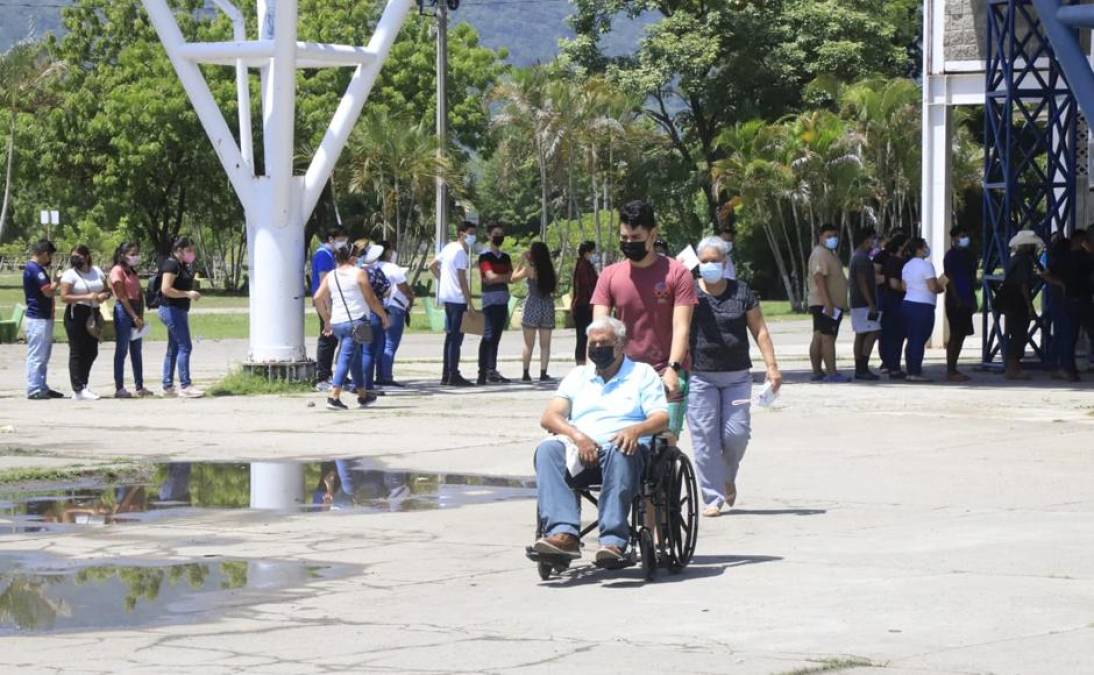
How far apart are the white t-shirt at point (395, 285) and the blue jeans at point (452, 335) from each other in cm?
51

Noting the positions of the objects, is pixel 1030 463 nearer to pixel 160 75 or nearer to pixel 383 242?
pixel 383 242

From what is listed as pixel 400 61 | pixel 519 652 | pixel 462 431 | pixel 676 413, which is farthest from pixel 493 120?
pixel 519 652

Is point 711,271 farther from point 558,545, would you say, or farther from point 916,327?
point 916,327

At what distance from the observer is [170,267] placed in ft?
69.8

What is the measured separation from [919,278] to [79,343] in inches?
358

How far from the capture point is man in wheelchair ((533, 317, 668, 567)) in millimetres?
9805

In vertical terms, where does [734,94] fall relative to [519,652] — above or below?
above

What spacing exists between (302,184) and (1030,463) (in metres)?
9.65

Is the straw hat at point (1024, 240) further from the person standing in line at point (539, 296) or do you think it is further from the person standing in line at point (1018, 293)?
the person standing in line at point (539, 296)

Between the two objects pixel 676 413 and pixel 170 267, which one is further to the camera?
pixel 170 267

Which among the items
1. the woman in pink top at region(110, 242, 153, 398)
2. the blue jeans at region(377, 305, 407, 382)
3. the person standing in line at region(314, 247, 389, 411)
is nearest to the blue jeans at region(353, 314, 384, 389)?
the person standing in line at region(314, 247, 389, 411)

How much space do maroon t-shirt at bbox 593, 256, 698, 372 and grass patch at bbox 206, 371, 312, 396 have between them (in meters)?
10.7

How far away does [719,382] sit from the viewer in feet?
39.9

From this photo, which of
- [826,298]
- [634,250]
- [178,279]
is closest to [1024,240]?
[826,298]
